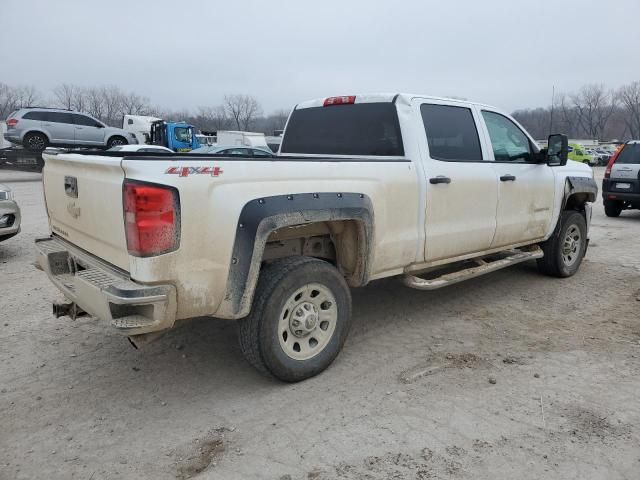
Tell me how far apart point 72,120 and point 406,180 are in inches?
861

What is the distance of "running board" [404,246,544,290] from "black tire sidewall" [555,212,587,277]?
1.28 ft

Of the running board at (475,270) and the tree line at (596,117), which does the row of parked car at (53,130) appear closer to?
the running board at (475,270)

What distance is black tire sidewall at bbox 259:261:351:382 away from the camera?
334cm

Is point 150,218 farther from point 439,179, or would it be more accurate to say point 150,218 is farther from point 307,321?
point 439,179

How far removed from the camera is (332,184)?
3580mm

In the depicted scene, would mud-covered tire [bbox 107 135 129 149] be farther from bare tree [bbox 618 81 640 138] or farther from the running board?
bare tree [bbox 618 81 640 138]

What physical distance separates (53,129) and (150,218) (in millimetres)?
21897

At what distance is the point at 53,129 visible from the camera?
70.9 ft

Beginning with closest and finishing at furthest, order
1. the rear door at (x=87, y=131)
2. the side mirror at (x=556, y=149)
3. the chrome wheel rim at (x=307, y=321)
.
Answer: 1. the chrome wheel rim at (x=307, y=321)
2. the side mirror at (x=556, y=149)
3. the rear door at (x=87, y=131)

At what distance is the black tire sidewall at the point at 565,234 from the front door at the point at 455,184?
1.61 m

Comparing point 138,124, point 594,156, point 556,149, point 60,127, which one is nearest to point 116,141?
point 60,127

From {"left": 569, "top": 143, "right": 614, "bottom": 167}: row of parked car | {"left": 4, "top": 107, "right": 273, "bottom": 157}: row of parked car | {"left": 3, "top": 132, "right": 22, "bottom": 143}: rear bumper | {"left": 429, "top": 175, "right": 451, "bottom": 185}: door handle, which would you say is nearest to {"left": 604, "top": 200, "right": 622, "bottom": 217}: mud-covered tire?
{"left": 429, "top": 175, "right": 451, "bottom": 185}: door handle

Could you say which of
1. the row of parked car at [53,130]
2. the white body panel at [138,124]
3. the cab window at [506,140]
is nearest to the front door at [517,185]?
the cab window at [506,140]

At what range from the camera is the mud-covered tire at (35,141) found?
834 inches
